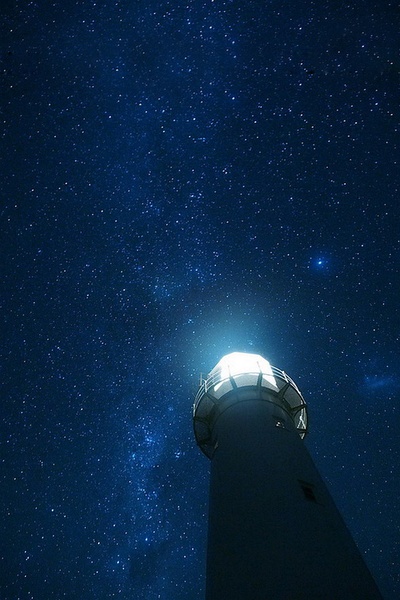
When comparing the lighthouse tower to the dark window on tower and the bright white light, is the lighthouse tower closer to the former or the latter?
the dark window on tower

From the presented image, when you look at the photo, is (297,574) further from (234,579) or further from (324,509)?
(324,509)

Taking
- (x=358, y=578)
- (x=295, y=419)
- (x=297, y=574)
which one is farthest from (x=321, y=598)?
(x=295, y=419)

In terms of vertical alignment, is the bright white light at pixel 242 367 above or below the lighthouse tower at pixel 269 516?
above

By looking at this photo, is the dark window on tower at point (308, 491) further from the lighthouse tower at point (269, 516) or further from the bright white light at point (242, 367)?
the bright white light at point (242, 367)

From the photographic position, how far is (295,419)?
10484mm

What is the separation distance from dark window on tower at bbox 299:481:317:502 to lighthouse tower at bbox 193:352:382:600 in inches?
0.8

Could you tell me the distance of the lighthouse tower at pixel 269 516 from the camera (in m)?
4.69

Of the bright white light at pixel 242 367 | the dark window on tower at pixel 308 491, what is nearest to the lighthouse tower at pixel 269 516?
the dark window on tower at pixel 308 491

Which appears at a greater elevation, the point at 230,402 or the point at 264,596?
the point at 230,402

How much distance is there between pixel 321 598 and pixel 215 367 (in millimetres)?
7205

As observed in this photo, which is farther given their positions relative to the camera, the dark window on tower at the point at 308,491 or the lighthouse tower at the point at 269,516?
the dark window on tower at the point at 308,491

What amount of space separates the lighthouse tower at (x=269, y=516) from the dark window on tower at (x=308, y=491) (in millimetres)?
20

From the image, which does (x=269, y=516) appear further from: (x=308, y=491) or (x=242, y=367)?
(x=242, y=367)

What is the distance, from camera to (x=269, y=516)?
5758 mm
